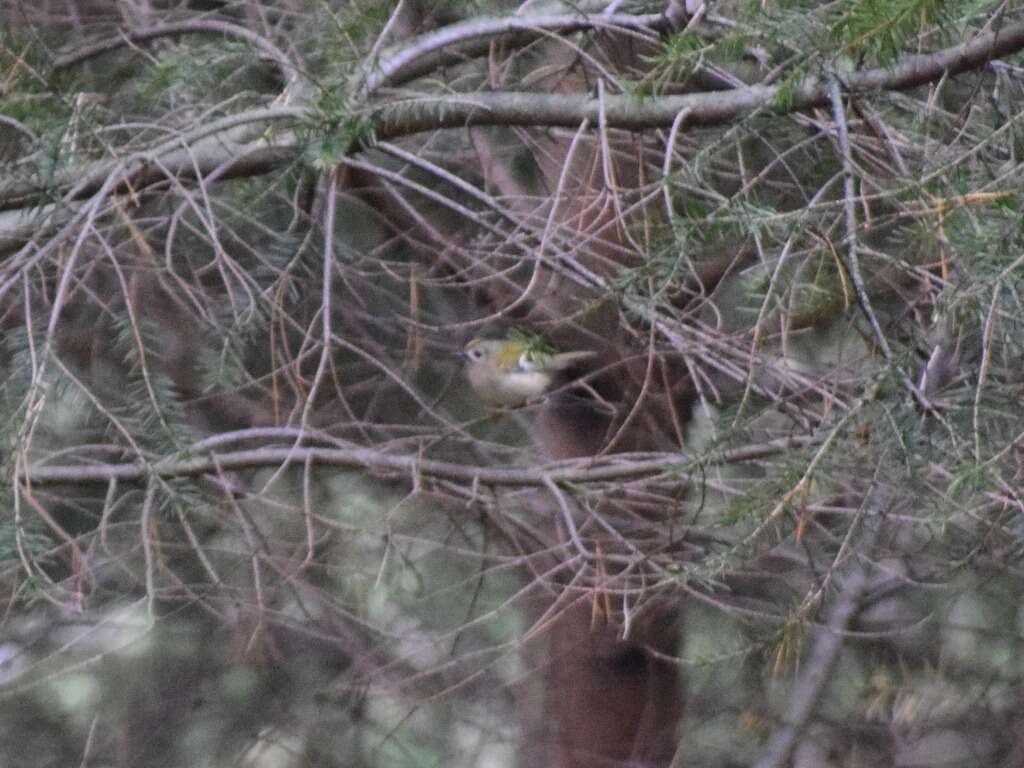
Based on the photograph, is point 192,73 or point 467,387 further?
point 467,387

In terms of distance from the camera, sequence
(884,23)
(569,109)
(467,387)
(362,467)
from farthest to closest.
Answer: (467,387)
(362,467)
(569,109)
(884,23)

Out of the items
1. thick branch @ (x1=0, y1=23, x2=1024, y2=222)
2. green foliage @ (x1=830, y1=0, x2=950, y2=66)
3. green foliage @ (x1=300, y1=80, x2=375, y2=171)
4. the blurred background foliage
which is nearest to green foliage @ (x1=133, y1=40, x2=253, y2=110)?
the blurred background foliage

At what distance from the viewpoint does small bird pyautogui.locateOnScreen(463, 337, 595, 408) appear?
17.6ft

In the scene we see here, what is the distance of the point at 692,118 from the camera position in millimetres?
Answer: 3467

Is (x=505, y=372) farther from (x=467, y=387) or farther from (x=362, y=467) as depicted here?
(x=362, y=467)

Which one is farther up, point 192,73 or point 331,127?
point 331,127

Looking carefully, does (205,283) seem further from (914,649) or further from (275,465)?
(914,649)

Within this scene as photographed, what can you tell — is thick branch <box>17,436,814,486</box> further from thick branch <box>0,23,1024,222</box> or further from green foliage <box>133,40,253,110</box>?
green foliage <box>133,40,253,110</box>

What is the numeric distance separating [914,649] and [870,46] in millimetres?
3018

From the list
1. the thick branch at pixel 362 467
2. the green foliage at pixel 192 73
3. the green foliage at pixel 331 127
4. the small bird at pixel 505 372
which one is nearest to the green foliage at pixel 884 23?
the green foliage at pixel 331 127

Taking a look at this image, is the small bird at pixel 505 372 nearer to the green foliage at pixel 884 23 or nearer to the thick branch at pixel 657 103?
the thick branch at pixel 657 103

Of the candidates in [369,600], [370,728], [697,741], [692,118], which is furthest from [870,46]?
[370,728]

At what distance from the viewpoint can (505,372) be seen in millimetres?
5660

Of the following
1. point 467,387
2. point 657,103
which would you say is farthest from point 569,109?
point 467,387
